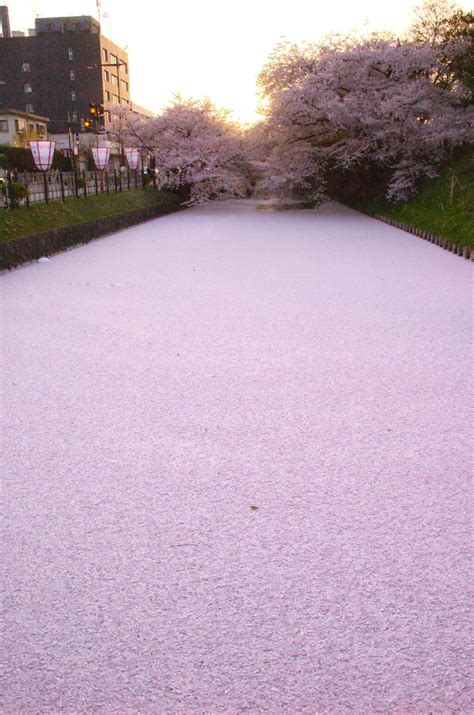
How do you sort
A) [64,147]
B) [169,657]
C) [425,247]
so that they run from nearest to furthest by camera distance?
[169,657], [425,247], [64,147]

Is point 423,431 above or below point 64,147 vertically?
below

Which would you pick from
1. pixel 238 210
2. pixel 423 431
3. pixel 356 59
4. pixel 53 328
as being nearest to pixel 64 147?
pixel 238 210

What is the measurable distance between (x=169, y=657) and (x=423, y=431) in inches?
94.0

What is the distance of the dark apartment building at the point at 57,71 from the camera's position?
56781 millimetres

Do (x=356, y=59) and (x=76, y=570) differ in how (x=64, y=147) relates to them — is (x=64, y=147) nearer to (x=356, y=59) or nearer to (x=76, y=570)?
(x=356, y=59)

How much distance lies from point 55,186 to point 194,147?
34.2 feet

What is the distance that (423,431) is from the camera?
13.1 ft

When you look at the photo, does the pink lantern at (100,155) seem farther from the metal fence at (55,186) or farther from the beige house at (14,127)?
the beige house at (14,127)

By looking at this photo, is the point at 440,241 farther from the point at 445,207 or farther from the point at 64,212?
the point at 64,212

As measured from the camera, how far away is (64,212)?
51.2 feet

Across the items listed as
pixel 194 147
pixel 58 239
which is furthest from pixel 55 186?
pixel 194 147


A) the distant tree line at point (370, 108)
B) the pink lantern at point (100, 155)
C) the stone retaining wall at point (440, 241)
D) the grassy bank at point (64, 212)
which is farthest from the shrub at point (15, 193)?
the distant tree line at point (370, 108)

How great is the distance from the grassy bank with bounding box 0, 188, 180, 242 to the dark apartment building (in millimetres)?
37302

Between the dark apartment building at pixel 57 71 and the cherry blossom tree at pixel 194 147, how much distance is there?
28.4 m
